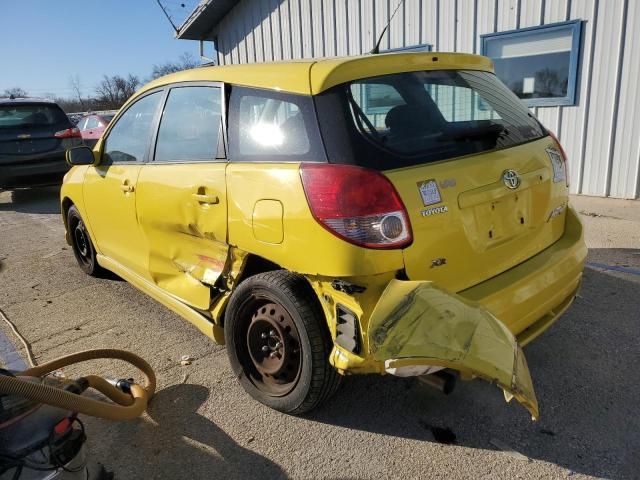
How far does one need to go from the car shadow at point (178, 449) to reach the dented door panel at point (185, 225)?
62cm

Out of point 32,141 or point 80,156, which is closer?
point 80,156

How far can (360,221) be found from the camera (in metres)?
2.10

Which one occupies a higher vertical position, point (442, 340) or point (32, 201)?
point (442, 340)

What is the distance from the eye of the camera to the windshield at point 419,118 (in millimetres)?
2229

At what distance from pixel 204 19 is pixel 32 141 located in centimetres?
487

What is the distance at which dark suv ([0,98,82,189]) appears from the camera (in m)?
8.72

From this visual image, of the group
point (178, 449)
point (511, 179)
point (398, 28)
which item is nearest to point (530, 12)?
point (398, 28)

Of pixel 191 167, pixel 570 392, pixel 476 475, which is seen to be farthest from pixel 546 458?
pixel 191 167

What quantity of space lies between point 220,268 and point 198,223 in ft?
0.93

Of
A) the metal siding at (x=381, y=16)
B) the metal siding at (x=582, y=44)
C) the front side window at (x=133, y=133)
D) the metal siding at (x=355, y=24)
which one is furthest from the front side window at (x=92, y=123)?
the front side window at (x=133, y=133)

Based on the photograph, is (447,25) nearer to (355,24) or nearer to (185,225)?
(355,24)

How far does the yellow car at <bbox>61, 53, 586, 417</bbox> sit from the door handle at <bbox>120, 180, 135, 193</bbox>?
0.22m

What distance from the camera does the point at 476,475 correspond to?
217cm

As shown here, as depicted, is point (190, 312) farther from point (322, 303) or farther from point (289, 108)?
point (289, 108)
